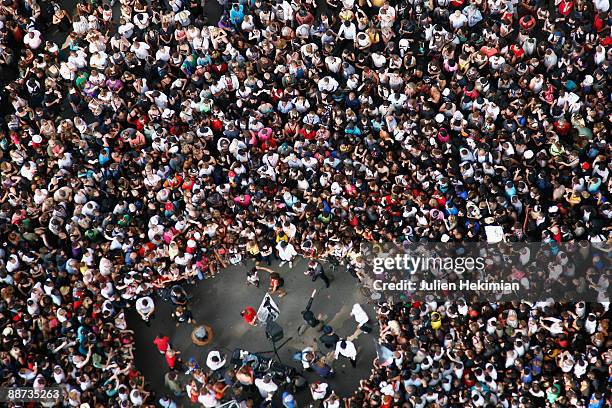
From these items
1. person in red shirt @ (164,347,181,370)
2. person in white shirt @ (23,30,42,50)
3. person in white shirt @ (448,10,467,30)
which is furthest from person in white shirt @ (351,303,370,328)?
person in white shirt @ (23,30,42,50)

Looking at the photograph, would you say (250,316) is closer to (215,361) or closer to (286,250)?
(215,361)

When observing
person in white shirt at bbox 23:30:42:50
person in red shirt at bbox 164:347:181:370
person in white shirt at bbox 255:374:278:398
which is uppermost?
person in white shirt at bbox 23:30:42:50

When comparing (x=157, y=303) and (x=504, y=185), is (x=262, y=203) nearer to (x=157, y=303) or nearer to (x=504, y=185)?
(x=157, y=303)

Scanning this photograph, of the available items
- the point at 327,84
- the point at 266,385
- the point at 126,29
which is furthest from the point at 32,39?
the point at 266,385

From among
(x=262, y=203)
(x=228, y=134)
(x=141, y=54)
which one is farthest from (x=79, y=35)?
(x=262, y=203)

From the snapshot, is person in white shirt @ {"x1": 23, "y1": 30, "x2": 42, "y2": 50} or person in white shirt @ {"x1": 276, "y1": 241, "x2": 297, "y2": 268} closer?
person in white shirt @ {"x1": 276, "y1": 241, "x2": 297, "y2": 268}

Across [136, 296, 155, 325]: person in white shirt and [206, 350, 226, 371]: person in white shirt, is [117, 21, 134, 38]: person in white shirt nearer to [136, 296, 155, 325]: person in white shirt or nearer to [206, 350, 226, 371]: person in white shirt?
[136, 296, 155, 325]: person in white shirt
